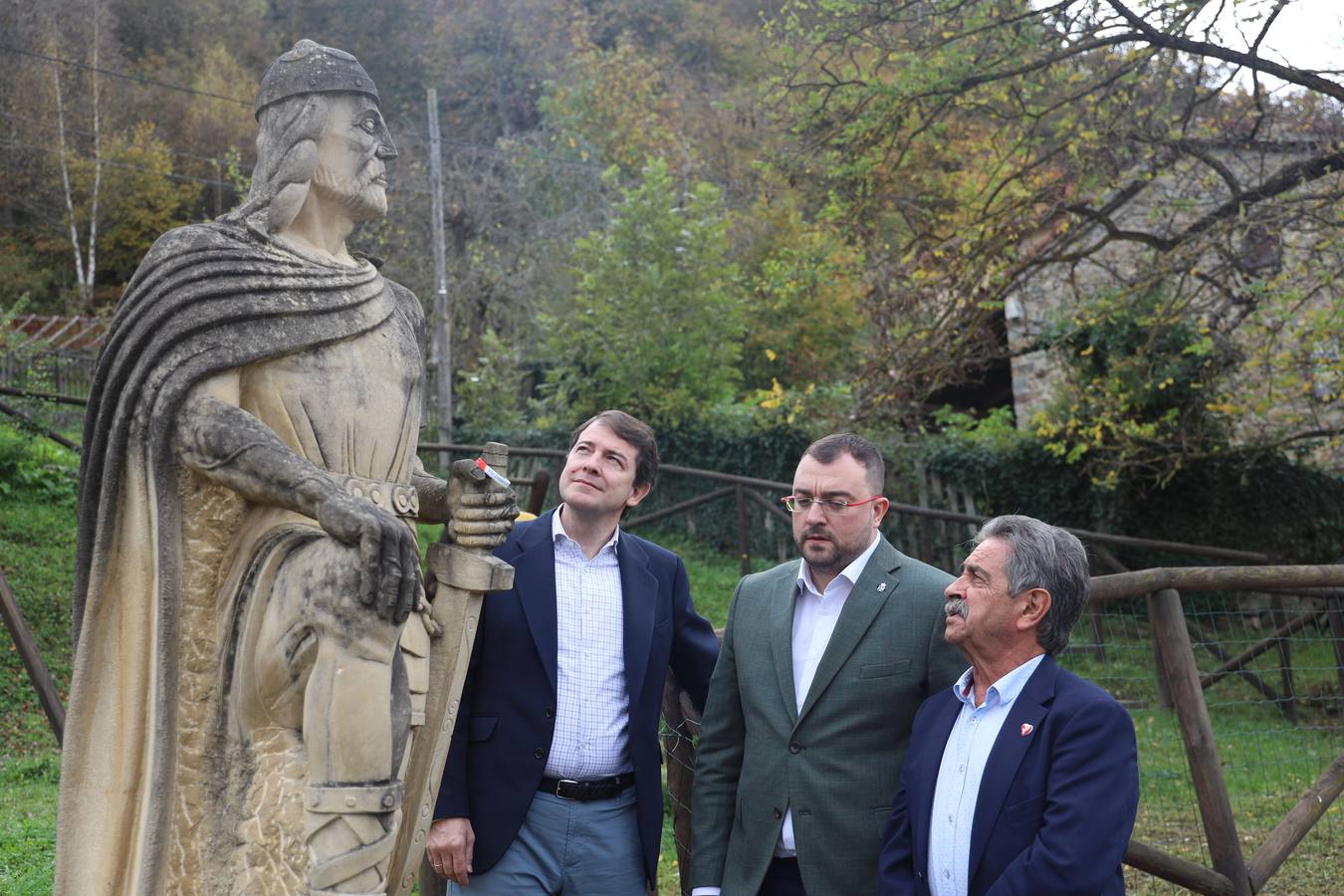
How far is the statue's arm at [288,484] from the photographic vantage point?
2689mm

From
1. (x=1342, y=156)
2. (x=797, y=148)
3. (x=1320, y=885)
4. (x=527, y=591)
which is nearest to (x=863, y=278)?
(x=797, y=148)

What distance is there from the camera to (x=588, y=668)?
341cm

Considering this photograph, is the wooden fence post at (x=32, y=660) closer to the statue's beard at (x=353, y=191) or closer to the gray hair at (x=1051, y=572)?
the statue's beard at (x=353, y=191)

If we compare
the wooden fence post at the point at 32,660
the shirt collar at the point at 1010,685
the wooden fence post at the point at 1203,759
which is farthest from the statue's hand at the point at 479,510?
the wooden fence post at the point at 32,660

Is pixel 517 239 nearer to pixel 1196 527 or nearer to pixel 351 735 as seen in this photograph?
pixel 1196 527

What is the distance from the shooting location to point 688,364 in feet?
53.1

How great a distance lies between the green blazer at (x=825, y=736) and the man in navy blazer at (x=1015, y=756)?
0.16 meters

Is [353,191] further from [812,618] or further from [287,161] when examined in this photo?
[812,618]

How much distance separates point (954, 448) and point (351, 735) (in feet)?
37.5

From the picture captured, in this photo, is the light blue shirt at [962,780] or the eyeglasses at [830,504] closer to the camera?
the light blue shirt at [962,780]

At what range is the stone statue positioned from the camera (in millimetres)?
2703

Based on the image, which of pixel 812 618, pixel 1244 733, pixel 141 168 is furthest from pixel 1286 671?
pixel 141 168

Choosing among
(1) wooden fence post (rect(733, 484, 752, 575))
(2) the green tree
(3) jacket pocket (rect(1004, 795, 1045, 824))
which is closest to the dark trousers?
(3) jacket pocket (rect(1004, 795, 1045, 824))

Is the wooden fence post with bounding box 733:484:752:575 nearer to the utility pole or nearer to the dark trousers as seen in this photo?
the utility pole
